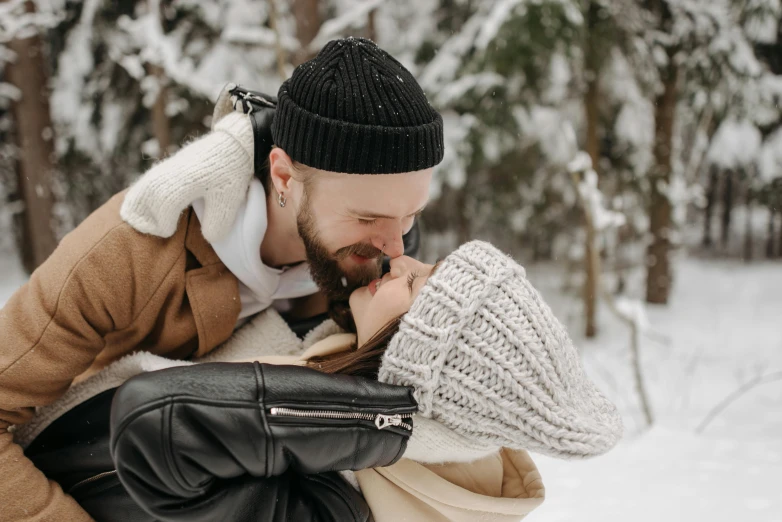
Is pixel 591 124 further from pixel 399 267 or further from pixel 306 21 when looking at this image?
pixel 399 267

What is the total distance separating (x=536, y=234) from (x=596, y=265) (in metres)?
6.94

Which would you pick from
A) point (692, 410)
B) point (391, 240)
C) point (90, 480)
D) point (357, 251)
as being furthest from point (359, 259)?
point (692, 410)

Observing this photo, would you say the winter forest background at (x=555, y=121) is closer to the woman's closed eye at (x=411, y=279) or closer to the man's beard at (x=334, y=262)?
the man's beard at (x=334, y=262)

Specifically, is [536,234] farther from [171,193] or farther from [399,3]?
[171,193]

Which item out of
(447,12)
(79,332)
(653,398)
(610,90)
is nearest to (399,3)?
(447,12)

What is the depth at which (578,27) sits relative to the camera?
6398 millimetres

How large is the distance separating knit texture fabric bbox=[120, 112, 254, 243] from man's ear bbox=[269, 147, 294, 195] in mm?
75

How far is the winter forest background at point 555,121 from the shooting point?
6.67 m

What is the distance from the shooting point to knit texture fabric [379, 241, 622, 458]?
1.50 meters

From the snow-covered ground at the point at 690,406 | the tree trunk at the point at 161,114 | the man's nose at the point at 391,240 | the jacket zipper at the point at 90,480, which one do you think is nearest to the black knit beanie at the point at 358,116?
the man's nose at the point at 391,240

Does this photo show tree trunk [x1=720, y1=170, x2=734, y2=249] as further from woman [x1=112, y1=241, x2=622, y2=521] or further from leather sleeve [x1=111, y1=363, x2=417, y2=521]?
leather sleeve [x1=111, y1=363, x2=417, y2=521]

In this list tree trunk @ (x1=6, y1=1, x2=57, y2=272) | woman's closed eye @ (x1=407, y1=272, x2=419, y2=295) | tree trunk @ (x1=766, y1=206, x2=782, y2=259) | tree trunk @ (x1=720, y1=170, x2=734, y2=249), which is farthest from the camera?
tree trunk @ (x1=720, y1=170, x2=734, y2=249)

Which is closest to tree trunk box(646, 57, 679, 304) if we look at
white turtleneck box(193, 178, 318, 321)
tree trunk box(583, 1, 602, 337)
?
tree trunk box(583, 1, 602, 337)

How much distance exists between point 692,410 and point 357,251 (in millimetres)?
6792
